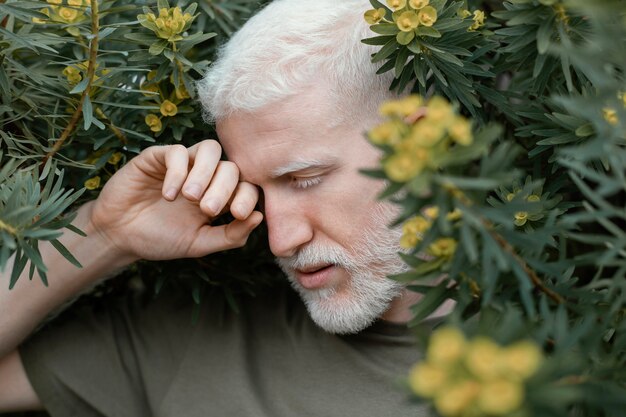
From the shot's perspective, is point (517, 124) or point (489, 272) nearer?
point (489, 272)

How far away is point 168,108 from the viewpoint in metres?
1.81

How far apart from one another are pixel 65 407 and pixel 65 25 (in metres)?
0.97

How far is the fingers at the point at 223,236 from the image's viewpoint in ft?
5.92

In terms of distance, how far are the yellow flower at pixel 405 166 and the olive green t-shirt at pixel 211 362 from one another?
1017mm

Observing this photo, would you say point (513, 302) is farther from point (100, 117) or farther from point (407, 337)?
point (100, 117)

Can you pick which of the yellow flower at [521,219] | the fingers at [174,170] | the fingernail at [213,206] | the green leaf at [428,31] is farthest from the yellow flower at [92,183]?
the yellow flower at [521,219]

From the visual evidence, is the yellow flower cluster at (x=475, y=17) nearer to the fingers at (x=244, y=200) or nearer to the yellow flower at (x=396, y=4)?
the yellow flower at (x=396, y=4)

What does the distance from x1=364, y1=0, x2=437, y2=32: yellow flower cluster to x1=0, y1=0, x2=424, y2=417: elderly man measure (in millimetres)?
277

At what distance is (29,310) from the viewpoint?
1882 mm

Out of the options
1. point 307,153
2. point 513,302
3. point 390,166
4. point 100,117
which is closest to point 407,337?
point 307,153

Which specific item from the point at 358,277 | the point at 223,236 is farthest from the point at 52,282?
the point at 358,277

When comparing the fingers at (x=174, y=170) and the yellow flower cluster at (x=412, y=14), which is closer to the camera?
the yellow flower cluster at (x=412, y=14)

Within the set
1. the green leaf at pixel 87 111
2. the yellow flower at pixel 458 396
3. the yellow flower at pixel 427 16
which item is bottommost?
the green leaf at pixel 87 111

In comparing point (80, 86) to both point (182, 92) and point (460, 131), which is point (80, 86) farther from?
point (460, 131)
